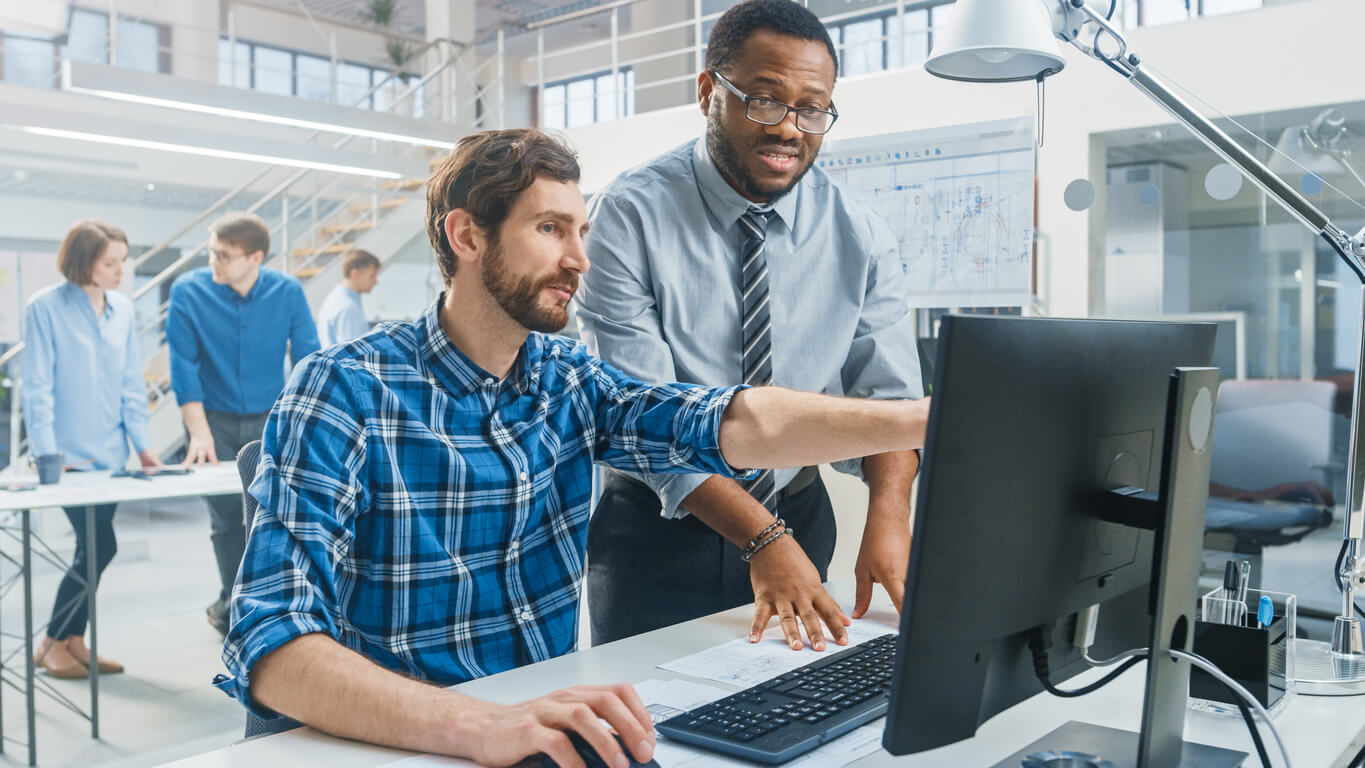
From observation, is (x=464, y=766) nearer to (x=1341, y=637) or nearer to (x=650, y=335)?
(x=650, y=335)

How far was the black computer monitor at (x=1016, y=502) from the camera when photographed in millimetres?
654

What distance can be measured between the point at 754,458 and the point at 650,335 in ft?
0.94

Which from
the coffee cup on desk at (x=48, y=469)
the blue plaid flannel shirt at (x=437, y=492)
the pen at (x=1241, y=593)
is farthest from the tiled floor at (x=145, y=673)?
the pen at (x=1241, y=593)

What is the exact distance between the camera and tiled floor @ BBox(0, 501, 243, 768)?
2.85 meters

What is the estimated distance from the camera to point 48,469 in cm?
308

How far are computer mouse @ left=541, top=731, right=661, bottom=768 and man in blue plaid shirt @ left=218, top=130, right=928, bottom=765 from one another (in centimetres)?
12

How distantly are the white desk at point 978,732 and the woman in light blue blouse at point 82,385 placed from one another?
2856mm

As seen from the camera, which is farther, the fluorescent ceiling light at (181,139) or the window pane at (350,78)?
the window pane at (350,78)

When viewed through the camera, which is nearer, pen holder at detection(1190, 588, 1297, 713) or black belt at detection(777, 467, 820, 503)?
pen holder at detection(1190, 588, 1297, 713)

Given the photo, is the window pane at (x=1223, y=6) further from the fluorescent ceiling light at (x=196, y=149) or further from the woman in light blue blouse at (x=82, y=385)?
the fluorescent ceiling light at (x=196, y=149)

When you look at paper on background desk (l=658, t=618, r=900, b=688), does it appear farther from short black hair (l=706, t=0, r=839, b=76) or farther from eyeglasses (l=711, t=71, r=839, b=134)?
short black hair (l=706, t=0, r=839, b=76)

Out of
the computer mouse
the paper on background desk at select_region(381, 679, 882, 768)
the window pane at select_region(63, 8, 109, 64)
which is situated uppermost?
the window pane at select_region(63, 8, 109, 64)

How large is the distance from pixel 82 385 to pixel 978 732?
3.76 metres

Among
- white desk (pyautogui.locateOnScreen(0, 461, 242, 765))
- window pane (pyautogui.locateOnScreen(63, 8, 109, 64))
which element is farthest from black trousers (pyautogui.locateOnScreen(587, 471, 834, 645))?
window pane (pyautogui.locateOnScreen(63, 8, 109, 64))
